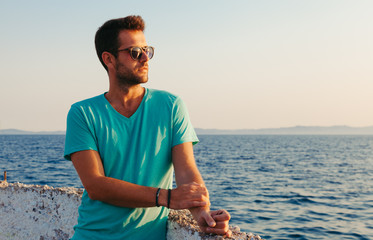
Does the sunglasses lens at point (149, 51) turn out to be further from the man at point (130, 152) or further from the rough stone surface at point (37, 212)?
the rough stone surface at point (37, 212)

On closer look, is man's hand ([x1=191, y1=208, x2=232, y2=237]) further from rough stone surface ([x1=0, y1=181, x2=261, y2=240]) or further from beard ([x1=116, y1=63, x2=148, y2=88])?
rough stone surface ([x1=0, y1=181, x2=261, y2=240])

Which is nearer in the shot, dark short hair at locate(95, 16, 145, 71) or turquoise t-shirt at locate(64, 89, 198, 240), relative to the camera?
turquoise t-shirt at locate(64, 89, 198, 240)

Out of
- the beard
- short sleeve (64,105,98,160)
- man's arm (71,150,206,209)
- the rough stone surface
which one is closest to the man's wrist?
man's arm (71,150,206,209)

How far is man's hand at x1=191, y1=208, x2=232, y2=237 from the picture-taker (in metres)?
2.10

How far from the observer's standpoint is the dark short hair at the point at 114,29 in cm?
231

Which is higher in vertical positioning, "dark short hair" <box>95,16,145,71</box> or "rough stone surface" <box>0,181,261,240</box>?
"dark short hair" <box>95,16,145,71</box>

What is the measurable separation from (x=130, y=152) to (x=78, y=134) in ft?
1.10

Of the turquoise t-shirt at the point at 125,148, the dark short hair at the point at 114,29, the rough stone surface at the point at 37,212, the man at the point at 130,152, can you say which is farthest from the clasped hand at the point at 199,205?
the rough stone surface at the point at 37,212

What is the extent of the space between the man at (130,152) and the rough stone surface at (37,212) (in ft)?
6.26

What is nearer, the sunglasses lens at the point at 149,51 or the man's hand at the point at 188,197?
the man's hand at the point at 188,197

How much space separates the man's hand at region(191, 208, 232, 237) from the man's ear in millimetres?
1089

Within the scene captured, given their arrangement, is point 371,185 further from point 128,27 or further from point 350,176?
point 128,27

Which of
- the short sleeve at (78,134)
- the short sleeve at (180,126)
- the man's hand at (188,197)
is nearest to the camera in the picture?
the man's hand at (188,197)

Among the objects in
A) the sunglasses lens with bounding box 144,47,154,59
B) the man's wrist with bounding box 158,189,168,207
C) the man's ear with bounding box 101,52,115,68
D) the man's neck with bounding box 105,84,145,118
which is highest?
the sunglasses lens with bounding box 144,47,154,59
